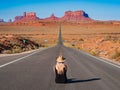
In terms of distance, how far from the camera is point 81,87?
37.0 feet

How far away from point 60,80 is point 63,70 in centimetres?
55

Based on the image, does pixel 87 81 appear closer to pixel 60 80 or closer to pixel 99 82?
pixel 99 82

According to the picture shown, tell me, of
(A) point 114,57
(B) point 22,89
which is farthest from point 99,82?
(A) point 114,57

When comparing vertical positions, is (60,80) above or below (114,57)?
above

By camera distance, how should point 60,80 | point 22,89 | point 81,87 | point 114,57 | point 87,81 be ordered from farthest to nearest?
point 114,57 < point 87,81 < point 60,80 < point 81,87 < point 22,89

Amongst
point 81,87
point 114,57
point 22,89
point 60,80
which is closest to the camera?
point 22,89

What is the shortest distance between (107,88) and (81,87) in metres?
0.88

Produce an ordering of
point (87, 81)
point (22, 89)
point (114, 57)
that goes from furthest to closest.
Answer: point (114, 57) → point (87, 81) → point (22, 89)

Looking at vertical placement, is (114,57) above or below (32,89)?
below

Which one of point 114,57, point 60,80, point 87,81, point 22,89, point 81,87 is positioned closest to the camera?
point 22,89

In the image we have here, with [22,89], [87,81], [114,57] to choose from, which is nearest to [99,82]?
[87,81]

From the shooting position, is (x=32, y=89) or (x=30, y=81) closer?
(x=32, y=89)

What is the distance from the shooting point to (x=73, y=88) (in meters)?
11.0

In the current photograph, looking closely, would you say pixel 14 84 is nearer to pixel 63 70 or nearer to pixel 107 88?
pixel 63 70
